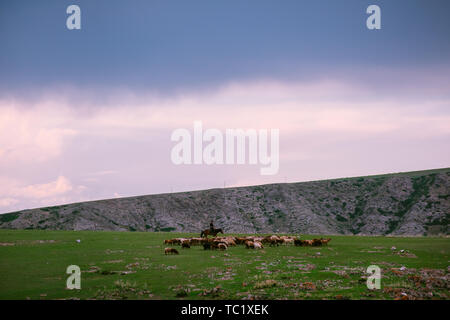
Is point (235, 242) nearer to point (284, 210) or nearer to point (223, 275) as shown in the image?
point (223, 275)

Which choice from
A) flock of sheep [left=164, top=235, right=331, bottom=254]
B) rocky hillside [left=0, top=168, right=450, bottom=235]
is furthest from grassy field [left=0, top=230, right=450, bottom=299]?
rocky hillside [left=0, top=168, right=450, bottom=235]

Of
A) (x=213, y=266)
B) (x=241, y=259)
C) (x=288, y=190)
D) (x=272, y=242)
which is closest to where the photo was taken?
(x=213, y=266)

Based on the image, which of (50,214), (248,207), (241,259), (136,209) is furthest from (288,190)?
(241,259)

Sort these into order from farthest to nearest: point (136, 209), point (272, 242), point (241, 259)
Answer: point (136, 209)
point (272, 242)
point (241, 259)

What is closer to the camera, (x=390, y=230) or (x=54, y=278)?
(x=54, y=278)

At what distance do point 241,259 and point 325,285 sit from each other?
13.0 m

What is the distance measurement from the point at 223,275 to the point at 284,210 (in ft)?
378

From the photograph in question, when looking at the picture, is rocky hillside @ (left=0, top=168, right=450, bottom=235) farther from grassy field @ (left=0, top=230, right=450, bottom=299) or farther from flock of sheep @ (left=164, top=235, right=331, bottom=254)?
grassy field @ (left=0, top=230, right=450, bottom=299)

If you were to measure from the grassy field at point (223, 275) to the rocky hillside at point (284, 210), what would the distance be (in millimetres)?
84599

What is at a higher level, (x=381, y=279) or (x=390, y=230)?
(x=381, y=279)

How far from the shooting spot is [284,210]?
13900 cm

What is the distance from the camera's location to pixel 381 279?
80.0 feet

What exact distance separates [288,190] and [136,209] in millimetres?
60769
